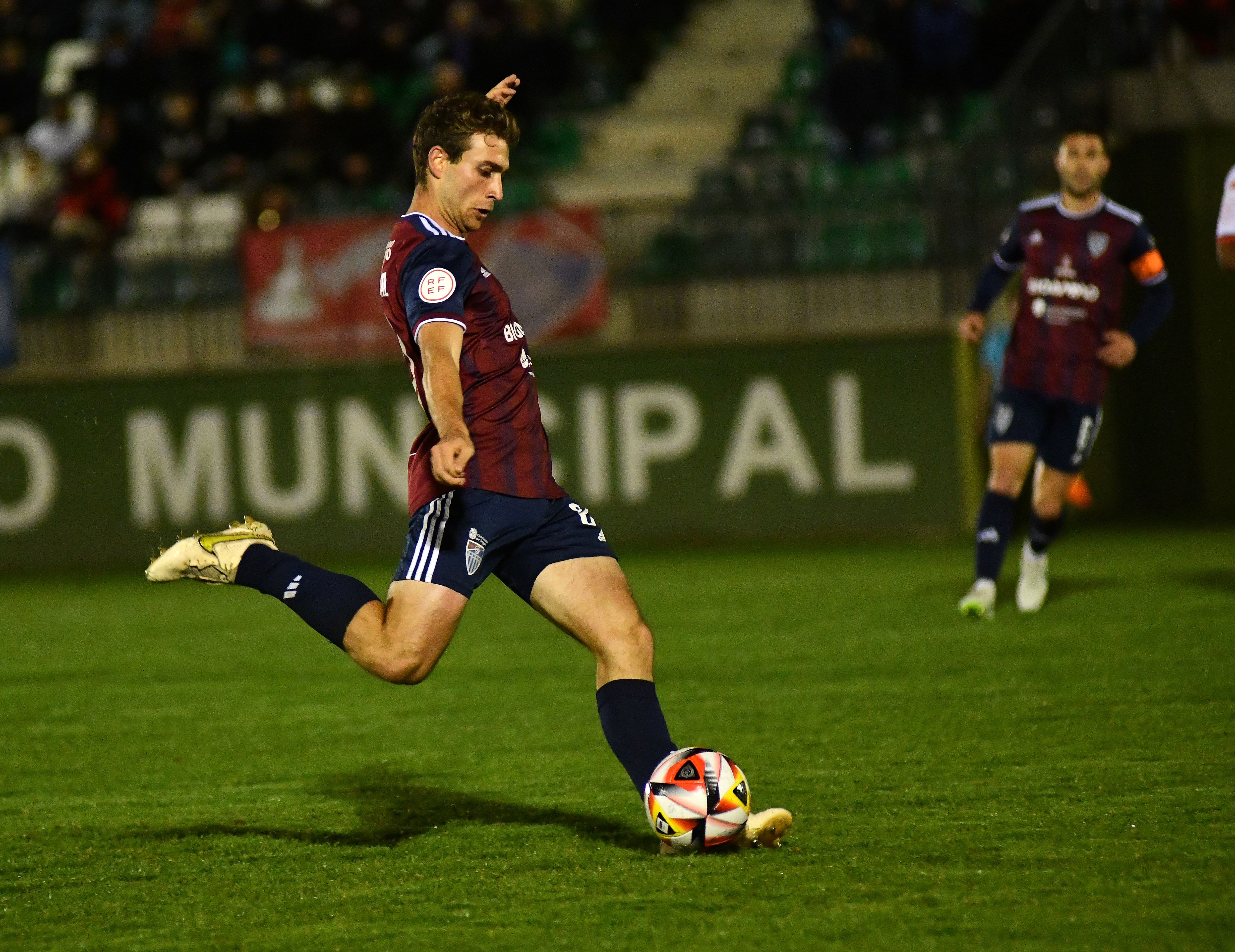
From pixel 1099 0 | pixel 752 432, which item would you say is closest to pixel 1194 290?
pixel 1099 0

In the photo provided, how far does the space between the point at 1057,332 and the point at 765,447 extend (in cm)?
466

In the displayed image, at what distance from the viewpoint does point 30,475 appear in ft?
42.2

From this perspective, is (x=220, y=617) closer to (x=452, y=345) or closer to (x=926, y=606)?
(x=926, y=606)

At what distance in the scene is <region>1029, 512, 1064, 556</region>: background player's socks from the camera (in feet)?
25.5

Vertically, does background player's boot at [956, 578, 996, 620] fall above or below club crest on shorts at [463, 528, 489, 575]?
below

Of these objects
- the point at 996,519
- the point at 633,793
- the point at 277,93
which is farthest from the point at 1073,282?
the point at 277,93

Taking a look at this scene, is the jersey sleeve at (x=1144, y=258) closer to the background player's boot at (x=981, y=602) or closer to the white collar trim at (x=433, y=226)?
the background player's boot at (x=981, y=602)

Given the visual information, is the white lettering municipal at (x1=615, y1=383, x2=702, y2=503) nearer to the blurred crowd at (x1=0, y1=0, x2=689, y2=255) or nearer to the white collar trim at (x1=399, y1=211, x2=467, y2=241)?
the blurred crowd at (x1=0, y1=0, x2=689, y2=255)

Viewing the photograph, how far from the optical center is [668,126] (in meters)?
15.8

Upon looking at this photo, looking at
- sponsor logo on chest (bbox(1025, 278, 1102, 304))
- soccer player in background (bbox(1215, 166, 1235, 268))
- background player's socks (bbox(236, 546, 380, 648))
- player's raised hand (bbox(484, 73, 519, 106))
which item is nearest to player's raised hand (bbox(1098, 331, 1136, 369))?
sponsor logo on chest (bbox(1025, 278, 1102, 304))

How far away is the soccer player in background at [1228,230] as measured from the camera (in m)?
6.28

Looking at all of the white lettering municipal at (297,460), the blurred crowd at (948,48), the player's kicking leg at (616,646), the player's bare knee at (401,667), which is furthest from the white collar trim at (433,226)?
the blurred crowd at (948,48)

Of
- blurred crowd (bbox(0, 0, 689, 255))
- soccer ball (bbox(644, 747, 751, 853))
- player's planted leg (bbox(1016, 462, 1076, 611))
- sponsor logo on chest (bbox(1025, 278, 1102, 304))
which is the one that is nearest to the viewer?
soccer ball (bbox(644, 747, 751, 853))

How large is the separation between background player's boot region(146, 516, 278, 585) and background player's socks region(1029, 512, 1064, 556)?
4.55 m
